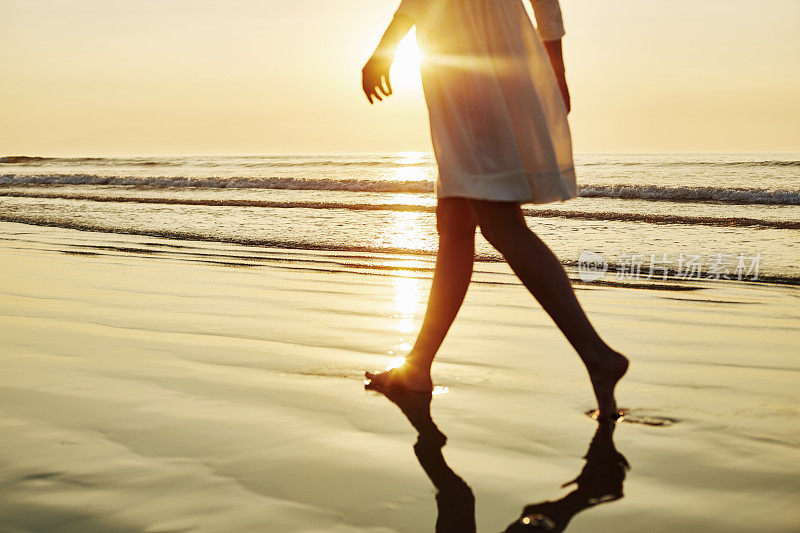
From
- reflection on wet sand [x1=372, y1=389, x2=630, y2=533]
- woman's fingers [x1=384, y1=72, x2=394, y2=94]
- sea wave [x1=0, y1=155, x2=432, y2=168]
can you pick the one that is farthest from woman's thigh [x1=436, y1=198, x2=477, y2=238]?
sea wave [x1=0, y1=155, x2=432, y2=168]

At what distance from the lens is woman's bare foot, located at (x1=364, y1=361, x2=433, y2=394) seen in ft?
8.23

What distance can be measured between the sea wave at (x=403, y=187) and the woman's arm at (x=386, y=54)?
37.4 feet

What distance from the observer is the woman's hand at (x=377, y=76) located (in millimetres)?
2340

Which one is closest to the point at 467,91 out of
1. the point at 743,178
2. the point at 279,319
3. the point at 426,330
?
the point at 426,330

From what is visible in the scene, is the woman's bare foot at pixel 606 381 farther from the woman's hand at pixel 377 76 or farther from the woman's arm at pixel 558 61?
the woman's hand at pixel 377 76

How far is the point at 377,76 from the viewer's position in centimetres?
237

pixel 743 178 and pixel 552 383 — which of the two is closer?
pixel 552 383

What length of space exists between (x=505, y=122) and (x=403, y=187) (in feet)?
47.9

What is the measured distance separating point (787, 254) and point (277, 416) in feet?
17.2

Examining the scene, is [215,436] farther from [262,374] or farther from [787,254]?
[787,254]

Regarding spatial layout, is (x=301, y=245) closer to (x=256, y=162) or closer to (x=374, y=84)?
(x=374, y=84)

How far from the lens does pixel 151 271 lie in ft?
17.0

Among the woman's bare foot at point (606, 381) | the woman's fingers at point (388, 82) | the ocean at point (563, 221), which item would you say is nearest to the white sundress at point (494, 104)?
the woman's fingers at point (388, 82)

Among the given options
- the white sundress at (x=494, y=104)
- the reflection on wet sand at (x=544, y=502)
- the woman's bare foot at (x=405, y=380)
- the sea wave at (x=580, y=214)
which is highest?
the white sundress at (x=494, y=104)
